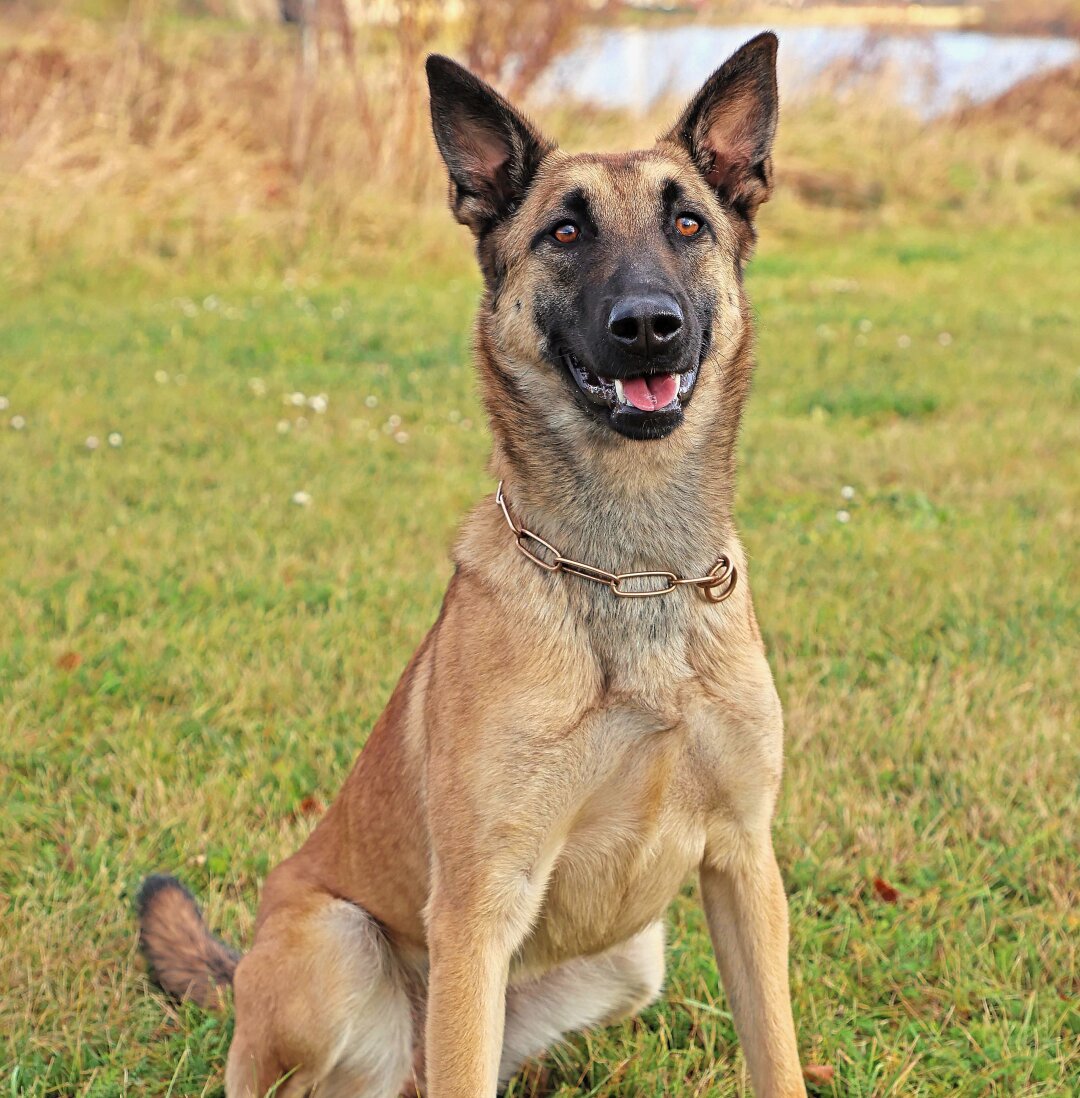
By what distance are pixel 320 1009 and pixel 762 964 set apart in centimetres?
86

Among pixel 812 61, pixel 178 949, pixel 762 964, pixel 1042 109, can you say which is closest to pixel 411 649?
pixel 178 949

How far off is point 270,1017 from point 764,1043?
0.95 meters

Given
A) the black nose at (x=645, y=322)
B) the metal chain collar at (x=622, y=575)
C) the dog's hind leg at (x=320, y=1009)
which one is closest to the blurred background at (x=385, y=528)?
the dog's hind leg at (x=320, y=1009)

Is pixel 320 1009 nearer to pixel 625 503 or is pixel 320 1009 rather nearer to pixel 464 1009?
pixel 464 1009

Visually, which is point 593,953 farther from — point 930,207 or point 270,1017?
point 930,207

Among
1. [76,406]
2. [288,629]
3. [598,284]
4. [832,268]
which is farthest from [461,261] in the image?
[598,284]

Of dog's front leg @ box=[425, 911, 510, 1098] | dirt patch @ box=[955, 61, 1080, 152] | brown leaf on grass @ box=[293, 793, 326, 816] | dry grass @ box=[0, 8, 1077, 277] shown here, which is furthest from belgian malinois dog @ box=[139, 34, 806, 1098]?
dirt patch @ box=[955, 61, 1080, 152]

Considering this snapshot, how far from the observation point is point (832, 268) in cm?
1173

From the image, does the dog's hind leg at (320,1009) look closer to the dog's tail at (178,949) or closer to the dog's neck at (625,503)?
the dog's tail at (178,949)

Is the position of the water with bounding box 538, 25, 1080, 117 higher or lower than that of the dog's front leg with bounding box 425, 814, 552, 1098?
higher

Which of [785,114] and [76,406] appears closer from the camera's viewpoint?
[76,406]

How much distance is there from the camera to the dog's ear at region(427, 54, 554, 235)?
106 inches

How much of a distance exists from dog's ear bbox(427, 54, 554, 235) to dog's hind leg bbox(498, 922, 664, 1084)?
5.37ft

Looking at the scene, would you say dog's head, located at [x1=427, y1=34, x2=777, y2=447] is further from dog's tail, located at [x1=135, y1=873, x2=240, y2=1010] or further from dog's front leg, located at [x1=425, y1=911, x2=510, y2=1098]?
dog's tail, located at [x1=135, y1=873, x2=240, y2=1010]
